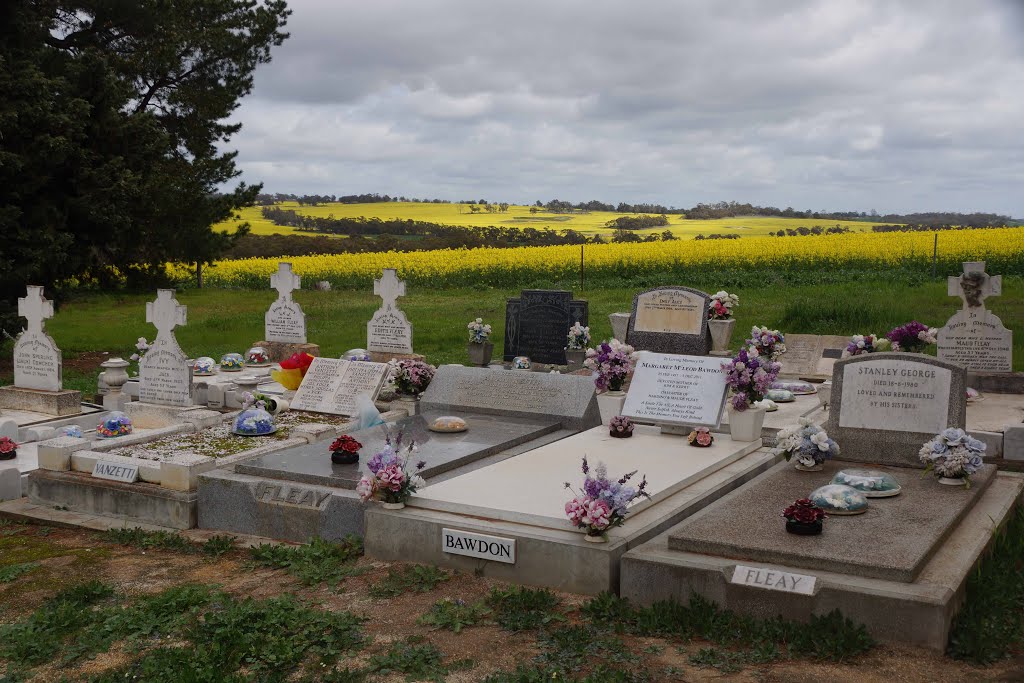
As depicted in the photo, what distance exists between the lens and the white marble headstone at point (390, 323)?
1368 centimetres

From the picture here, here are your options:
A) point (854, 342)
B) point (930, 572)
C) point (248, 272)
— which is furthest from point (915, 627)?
point (248, 272)

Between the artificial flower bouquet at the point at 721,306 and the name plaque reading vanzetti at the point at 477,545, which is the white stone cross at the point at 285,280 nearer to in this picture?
the artificial flower bouquet at the point at 721,306

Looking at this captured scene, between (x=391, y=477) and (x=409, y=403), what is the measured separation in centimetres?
399

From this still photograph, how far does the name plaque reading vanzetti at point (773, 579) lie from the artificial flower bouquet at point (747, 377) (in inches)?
132

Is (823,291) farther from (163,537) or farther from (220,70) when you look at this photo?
(163,537)

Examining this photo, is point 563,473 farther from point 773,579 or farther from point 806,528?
point 773,579

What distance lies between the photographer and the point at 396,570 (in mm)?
6488

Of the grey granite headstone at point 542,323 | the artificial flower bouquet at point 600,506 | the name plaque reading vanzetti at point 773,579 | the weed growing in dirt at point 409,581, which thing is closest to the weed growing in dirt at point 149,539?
the weed growing in dirt at point 409,581

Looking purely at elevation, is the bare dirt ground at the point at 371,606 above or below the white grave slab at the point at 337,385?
below

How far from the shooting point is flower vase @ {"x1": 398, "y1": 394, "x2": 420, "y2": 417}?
1057cm

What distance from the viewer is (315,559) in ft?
22.3

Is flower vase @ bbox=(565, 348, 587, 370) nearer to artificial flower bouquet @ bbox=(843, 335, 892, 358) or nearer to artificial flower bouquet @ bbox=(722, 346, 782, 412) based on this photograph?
artificial flower bouquet @ bbox=(843, 335, 892, 358)

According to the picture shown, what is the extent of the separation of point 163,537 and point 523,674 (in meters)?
3.58

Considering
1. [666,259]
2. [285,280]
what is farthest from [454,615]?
[666,259]
